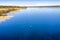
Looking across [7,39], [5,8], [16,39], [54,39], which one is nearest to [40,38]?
[54,39]

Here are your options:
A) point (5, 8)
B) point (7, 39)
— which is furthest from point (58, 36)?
point (5, 8)

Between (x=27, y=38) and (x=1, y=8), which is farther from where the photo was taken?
(x=1, y=8)

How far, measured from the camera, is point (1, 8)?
1375cm

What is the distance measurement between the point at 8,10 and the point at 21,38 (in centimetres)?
901

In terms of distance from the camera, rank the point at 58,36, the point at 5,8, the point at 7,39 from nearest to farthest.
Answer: the point at 7,39, the point at 58,36, the point at 5,8

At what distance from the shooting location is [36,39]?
16.4ft

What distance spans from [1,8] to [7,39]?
9.22 m

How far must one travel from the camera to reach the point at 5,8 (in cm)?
1363

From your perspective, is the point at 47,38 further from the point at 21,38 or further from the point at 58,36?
the point at 21,38

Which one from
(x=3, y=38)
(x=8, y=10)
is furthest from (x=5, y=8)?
(x=3, y=38)

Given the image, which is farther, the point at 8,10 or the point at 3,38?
the point at 8,10

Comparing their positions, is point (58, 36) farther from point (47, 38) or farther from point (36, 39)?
point (36, 39)

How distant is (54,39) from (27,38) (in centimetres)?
101

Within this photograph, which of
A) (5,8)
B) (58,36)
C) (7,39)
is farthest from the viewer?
(5,8)
